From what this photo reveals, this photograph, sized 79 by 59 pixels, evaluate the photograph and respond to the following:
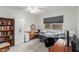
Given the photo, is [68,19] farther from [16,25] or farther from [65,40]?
[16,25]

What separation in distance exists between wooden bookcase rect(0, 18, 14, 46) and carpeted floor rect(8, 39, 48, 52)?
0.15 m

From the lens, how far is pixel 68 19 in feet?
7.17

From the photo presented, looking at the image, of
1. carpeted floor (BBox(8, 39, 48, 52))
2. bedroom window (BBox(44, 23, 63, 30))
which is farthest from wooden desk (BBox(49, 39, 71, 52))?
bedroom window (BBox(44, 23, 63, 30))

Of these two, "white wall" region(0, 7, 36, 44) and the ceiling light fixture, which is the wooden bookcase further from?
the ceiling light fixture

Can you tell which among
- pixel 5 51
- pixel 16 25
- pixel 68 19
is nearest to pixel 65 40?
pixel 68 19

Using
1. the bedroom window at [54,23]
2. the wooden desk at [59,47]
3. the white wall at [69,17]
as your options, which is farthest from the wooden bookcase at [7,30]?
the white wall at [69,17]

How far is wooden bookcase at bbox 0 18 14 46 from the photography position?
222 centimetres

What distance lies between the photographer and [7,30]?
2.33 metres

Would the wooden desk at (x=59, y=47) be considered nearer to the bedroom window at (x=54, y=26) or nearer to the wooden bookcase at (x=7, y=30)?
the bedroom window at (x=54, y=26)

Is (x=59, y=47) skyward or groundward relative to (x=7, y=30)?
groundward

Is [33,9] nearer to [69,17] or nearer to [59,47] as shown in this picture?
[69,17]

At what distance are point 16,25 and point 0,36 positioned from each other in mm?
405

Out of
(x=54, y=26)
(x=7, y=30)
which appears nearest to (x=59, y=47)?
(x=54, y=26)

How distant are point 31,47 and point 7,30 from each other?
0.65 meters
